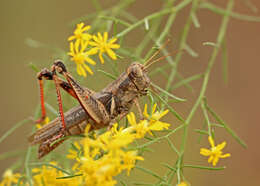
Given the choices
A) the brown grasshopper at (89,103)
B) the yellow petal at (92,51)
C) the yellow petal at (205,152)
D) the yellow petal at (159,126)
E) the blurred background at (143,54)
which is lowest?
the yellow petal at (205,152)

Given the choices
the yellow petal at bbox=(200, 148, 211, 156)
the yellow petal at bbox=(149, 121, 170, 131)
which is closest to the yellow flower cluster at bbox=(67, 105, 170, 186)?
the yellow petal at bbox=(149, 121, 170, 131)

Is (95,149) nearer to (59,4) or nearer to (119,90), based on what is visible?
(119,90)

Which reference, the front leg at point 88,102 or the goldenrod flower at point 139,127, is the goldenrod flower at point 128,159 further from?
the front leg at point 88,102

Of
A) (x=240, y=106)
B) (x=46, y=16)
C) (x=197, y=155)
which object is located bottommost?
(x=197, y=155)

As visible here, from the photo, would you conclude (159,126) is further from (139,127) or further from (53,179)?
(53,179)

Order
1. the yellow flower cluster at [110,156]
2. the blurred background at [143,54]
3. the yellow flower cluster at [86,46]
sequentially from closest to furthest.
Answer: the yellow flower cluster at [110,156] < the yellow flower cluster at [86,46] < the blurred background at [143,54]

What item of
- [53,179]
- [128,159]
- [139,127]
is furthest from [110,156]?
[53,179]

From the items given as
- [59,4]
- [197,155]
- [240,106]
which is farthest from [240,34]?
[59,4]

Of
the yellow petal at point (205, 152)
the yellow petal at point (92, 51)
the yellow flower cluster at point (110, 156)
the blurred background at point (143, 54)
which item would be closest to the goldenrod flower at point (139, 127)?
the yellow flower cluster at point (110, 156)
